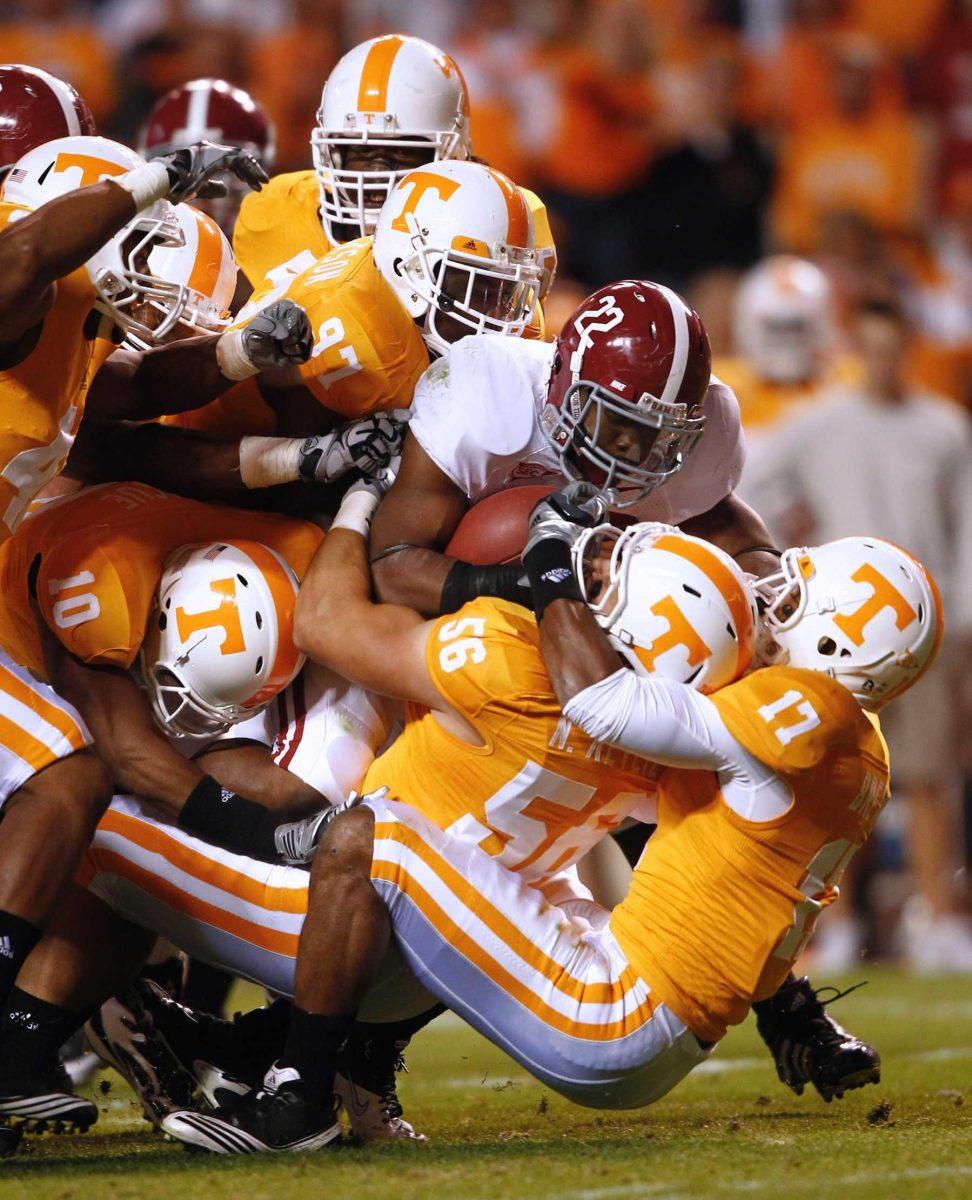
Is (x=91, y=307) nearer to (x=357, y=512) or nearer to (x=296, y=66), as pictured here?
(x=357, y=512)

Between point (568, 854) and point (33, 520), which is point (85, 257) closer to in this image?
point (33, 520)

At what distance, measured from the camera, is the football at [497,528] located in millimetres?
3666

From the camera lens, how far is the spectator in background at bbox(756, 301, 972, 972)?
722 cm

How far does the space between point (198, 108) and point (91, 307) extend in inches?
89.8

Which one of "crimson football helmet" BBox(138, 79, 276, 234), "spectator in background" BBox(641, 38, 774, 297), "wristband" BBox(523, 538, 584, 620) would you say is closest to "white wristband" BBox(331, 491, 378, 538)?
"wristband" BBox(523, 538, 584, 620)

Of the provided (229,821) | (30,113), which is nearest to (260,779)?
(229,821)

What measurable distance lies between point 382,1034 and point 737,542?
1272 mm

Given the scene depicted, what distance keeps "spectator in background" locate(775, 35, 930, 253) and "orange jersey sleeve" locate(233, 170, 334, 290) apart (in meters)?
4.88

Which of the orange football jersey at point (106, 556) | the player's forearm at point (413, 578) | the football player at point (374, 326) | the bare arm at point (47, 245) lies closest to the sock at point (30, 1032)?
the orange football jersey at point (106, 556)

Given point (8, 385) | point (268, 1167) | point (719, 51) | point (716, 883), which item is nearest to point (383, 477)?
point (8, 385)

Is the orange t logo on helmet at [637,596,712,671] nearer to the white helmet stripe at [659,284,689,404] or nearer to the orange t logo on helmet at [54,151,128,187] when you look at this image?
the white helmet stripe at [659,284,689,404]

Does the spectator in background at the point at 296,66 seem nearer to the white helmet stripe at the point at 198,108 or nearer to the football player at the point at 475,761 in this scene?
the white helmet stripe at the point at 198,108

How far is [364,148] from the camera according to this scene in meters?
4.62

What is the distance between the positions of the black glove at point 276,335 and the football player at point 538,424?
0.27 metres
